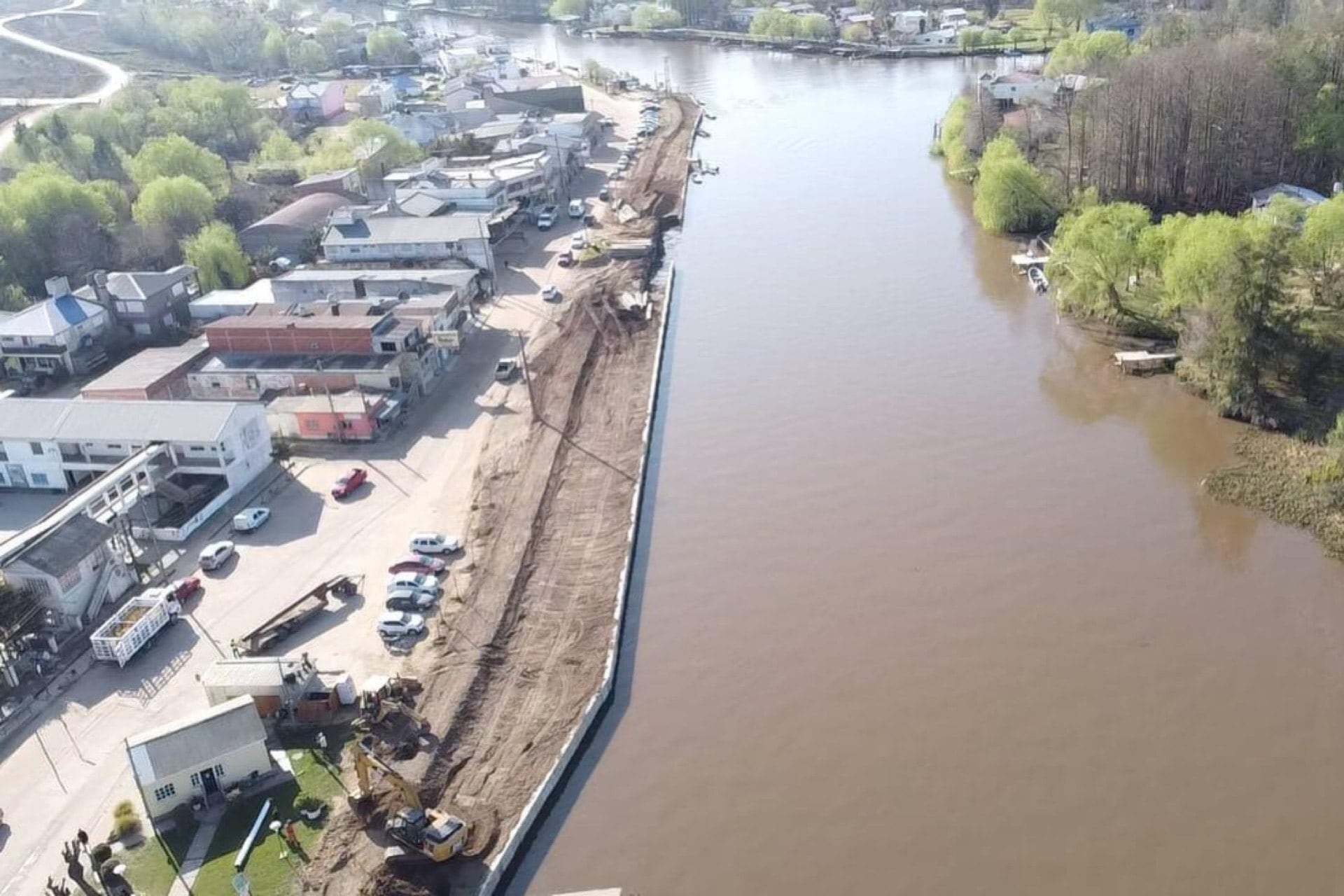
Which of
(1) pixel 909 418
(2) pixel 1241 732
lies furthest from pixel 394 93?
(2) pixel 1241 732

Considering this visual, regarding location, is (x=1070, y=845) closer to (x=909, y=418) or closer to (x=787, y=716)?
(x=787, y=716)

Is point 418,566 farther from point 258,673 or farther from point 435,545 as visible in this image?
point 258,673

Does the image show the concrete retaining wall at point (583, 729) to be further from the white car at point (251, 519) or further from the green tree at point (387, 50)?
the green tree at point (387, 50)

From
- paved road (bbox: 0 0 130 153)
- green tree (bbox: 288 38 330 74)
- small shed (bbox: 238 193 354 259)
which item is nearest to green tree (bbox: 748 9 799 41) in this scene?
green tree (bbox: 288 38 330 74)

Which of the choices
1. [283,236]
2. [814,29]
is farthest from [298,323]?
[814,29]

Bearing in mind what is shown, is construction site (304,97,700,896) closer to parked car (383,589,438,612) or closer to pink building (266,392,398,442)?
parked car (383,589,438,612)

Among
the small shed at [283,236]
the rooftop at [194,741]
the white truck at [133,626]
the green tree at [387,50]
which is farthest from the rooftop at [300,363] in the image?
the green tree at [387,50]
